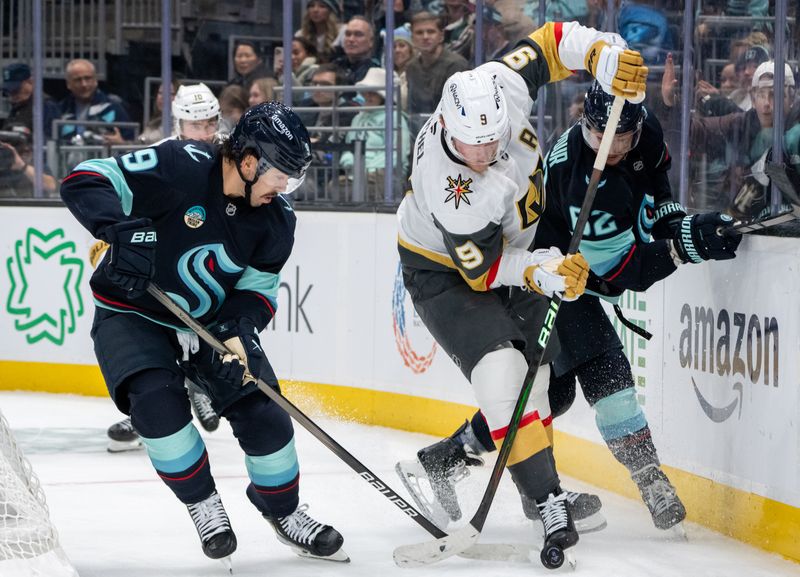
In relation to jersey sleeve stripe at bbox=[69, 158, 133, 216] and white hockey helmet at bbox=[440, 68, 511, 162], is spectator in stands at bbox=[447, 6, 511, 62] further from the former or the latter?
jersey sleeve stripe at bbox=[69, 158, 133, 216]

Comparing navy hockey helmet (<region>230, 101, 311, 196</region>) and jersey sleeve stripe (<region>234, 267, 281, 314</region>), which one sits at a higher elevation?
navy hockey helmet (<region>230, 101, 311, 196</region>)

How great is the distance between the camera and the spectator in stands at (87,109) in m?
6.42

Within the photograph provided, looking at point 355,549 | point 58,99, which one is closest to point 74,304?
point 58,99

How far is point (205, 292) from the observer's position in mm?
3139

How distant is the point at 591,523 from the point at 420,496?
0.49m

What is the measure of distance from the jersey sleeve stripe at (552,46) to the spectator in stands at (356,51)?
7.52 feet

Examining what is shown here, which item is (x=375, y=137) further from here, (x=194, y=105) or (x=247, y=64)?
(x=194, y=105)

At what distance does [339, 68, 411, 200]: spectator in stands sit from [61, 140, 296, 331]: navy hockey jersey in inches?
92.5

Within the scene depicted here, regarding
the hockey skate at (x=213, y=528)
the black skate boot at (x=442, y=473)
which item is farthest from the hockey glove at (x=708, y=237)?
the hockey skate at (x=213, y=528)

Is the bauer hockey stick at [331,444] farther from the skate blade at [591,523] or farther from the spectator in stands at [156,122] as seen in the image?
the spectator in stands at [156,122]

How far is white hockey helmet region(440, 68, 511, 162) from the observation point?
9.88ft

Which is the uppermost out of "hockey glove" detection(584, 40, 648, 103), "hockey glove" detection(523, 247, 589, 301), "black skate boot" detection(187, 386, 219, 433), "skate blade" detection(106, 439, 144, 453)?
"hockey glove" detection(584, 40, 648, 103)

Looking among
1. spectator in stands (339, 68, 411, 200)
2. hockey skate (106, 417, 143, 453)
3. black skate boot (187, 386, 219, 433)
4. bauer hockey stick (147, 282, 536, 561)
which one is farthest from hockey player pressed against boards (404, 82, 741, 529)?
spectator in stands (339, 68, 411, 200)

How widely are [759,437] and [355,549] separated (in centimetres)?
103
